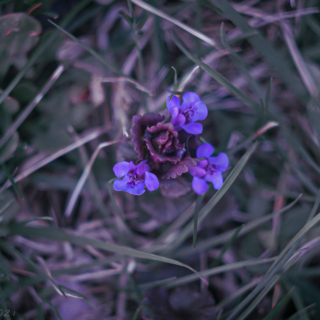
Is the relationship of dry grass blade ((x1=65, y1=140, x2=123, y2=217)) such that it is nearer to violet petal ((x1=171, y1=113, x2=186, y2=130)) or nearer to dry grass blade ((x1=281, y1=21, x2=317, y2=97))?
violet petal ((x1=171, y1=113, x2=186, y2=130))

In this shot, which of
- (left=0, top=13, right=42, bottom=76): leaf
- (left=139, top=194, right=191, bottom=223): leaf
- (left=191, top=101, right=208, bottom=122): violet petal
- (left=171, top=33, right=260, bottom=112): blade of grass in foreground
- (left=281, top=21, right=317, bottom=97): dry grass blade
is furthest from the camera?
(left=281, top=21, right=317, bottom=97): dry grass blade

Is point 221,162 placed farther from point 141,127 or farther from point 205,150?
point 141,127


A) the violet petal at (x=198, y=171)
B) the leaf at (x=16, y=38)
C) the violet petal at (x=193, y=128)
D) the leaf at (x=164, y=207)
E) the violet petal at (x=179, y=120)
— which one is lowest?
the leaf at (x=164, y=207)

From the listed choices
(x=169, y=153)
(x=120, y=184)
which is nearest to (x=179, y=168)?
(x=169, y=153)

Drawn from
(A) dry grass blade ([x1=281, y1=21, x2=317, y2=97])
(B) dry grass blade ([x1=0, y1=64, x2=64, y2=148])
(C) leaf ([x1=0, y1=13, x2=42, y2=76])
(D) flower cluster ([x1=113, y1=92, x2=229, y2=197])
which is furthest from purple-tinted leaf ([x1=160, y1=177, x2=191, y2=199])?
(C) leaf ([x1=0, y1=13, x2=42, y2=76])

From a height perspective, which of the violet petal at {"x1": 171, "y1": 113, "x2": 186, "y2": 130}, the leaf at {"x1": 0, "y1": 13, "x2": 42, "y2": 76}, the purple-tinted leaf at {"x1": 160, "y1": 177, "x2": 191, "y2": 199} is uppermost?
the leaf at {"x1": 0, "y1": 13, "x2": 42, "y2": 76}

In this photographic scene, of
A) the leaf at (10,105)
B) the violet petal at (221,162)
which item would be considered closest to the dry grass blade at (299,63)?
the violet petal at (221,162)

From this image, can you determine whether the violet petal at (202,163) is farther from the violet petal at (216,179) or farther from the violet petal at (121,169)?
the violet petal at (121,169)
